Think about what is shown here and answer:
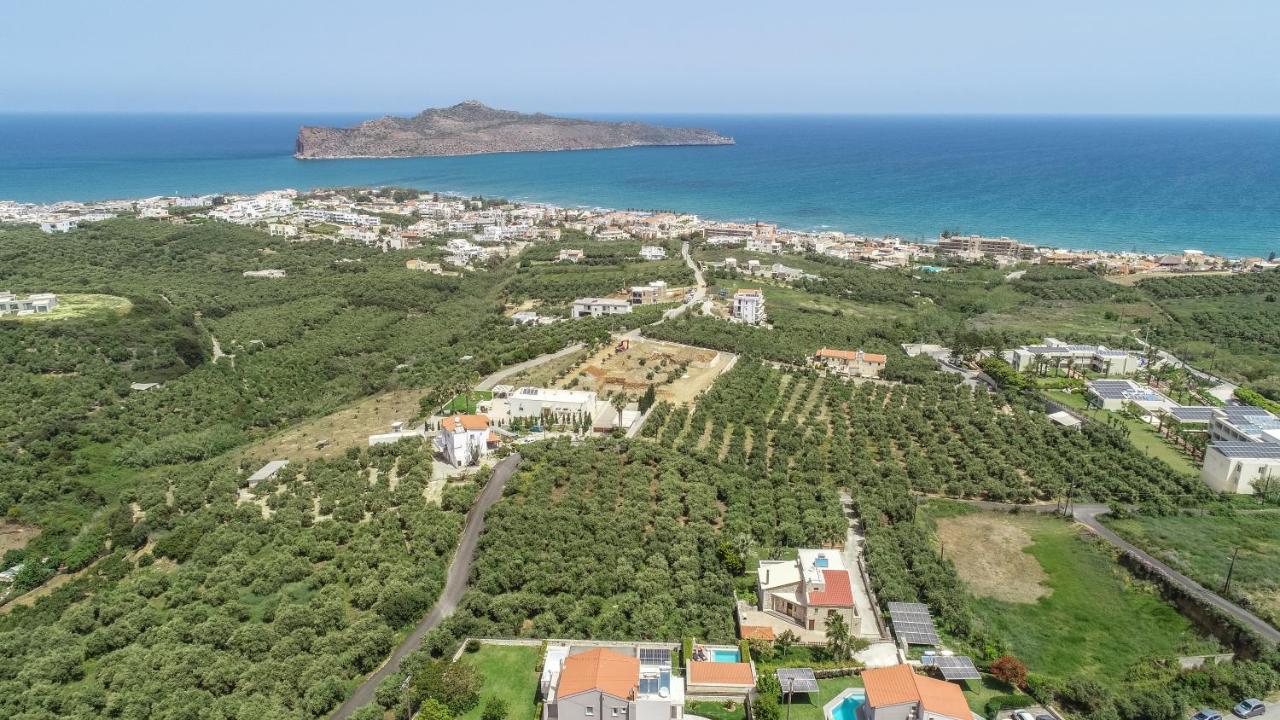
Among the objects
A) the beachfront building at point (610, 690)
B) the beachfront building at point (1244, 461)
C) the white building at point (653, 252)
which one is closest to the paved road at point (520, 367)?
the beachfront building at point (610, 690)

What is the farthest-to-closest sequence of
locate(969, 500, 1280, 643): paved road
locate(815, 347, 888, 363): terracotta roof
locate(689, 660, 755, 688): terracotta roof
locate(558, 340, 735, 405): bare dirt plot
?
locate(815, 347, 888, 363): terracotta roof → locate(558, 340, 735, 405): bare dirt plot → locate(969, 500, 1280, 643): paved road → locate(689, 660, 755, 688): terracotta roof

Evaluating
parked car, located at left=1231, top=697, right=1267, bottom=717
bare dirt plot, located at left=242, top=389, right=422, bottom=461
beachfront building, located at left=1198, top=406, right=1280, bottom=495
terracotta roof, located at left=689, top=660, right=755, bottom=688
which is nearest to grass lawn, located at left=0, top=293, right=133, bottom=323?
bare dirt plot, located at left=242, top=389, right=422, bottom=461

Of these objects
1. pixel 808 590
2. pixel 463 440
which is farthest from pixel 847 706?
pixel 463 440

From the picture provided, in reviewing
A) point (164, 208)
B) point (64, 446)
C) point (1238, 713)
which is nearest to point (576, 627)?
point (1238, 713)

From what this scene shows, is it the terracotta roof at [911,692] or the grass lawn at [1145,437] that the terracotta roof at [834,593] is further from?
the grass lawn at [1145,437]

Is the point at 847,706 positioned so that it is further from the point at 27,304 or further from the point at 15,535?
the point at 27,304

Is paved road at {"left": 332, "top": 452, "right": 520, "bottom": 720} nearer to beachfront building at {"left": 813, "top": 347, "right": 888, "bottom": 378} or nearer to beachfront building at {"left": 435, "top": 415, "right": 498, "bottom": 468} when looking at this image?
beachfront building at {"left": 435, "top": 415, "right": 498, "bottom": 468}
